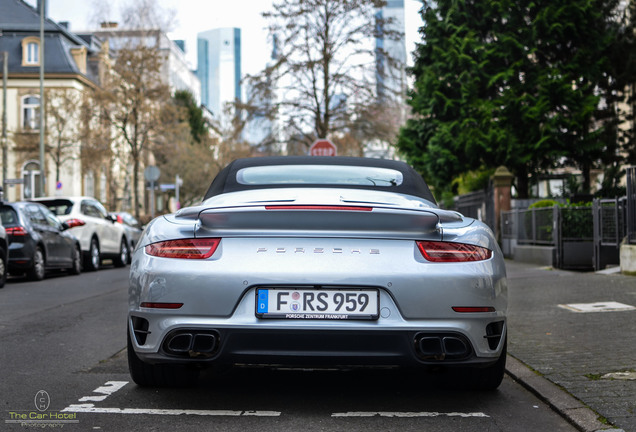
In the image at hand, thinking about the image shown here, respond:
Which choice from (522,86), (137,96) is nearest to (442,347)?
(522,86)

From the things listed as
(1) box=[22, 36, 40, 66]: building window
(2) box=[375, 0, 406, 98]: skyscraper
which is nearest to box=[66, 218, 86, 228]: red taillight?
(2) box=[375, 0, 406, 98]: skyscraper

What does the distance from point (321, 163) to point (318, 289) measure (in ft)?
6.47

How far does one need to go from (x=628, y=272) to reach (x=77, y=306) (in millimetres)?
8629

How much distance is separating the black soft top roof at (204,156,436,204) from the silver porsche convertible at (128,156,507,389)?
3.51 ft

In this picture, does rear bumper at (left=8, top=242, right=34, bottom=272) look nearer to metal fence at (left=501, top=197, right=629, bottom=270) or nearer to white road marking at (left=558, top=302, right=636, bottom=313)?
white road marking at (left=558, top=302, right=636, bottom=313)

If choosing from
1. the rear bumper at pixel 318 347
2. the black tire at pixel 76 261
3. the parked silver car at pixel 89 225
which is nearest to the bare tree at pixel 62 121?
the parked silver car at pixel 89 225

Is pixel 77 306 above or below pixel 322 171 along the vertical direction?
below

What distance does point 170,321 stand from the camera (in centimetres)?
446

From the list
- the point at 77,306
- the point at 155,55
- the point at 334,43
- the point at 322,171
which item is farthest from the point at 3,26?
the point at 322,171

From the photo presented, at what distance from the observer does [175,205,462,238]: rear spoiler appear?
4.45 meters

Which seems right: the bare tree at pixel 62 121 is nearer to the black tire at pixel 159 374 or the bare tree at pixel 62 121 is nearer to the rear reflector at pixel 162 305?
the black tire at pixel 159 374

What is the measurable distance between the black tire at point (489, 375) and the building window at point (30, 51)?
5554 centimetres

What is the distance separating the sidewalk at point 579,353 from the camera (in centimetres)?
462

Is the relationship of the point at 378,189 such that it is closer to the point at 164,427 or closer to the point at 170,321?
the point at 170,321
